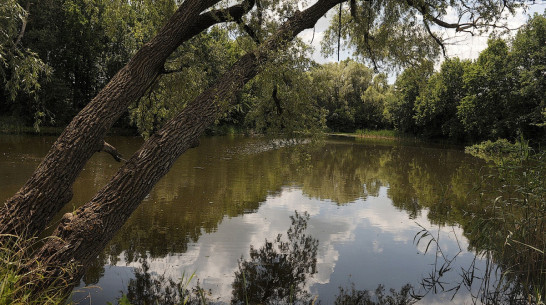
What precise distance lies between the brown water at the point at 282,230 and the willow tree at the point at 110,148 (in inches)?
18.6

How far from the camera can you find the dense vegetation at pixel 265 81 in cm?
597

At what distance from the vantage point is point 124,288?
387 centimetres

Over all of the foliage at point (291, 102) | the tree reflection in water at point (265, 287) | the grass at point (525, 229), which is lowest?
the tree reflection in water at point (265, 287)

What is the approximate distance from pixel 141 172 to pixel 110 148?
65cm

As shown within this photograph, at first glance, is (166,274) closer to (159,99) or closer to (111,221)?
(111,221)

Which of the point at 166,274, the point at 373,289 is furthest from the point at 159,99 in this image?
the point at 373,289

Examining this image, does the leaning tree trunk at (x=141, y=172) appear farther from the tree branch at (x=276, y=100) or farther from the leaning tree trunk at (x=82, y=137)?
the tree branch at (x=276, y=100)

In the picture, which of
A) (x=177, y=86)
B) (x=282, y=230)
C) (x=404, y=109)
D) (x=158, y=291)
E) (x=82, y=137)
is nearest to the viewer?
(x=82, y=137)

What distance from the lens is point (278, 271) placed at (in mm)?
4539

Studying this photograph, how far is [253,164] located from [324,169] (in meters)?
2.62

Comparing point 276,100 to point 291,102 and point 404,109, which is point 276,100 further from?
point 404,109

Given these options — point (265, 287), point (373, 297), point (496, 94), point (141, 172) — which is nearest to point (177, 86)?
point (141, 172)

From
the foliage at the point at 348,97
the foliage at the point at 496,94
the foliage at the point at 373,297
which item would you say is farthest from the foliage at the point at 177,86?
the foliage at the point at 348,97

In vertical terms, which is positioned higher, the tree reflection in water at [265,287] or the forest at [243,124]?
the forest at [243,124]
